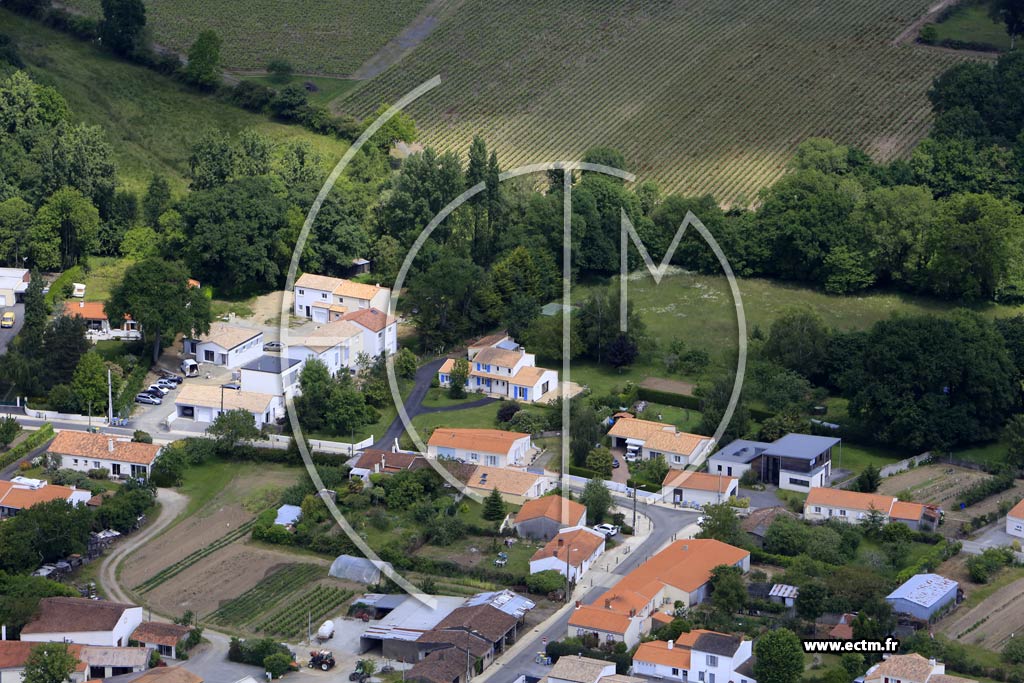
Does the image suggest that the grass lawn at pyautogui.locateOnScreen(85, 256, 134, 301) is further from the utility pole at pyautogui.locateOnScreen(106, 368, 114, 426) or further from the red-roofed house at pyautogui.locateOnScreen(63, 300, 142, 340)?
the utility pole at pyautogui.locateOnScreen(106, 368, 114, 426)

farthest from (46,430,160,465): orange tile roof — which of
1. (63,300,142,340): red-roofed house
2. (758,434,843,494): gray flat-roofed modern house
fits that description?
(758,434,843,494): gray flat-roofed modern house

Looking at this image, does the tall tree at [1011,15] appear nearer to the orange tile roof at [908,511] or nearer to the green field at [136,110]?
the green field at [136,110]

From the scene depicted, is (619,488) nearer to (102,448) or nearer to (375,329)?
(375,329)

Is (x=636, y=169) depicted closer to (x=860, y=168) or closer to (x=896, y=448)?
(x=860, y=168)

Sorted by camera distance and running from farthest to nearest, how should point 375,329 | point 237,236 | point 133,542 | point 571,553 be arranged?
point 237,236 → point 375,329 → point 133,542 → point 571,553

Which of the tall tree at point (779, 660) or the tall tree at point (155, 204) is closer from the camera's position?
the tall tree at point (779, 660)

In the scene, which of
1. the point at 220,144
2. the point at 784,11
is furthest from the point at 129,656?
the point at 784,11

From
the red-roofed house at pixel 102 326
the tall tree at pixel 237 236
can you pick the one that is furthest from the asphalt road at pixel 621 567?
the red-roofed house at pixel 102 326

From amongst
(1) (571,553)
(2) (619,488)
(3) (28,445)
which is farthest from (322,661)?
(3) (28,445)
